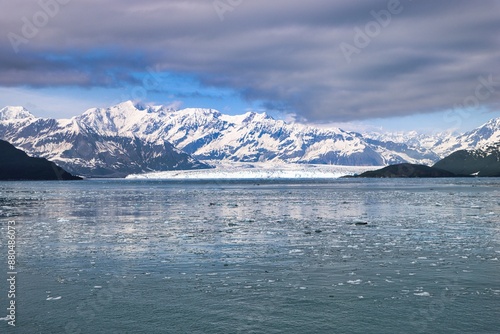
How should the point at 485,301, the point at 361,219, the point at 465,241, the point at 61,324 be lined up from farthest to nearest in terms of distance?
the point at 361,219 < the point at 465,241 < the point at 485,301 < the point at 61,324

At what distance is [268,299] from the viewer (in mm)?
20750

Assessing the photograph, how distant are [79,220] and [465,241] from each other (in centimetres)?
4163

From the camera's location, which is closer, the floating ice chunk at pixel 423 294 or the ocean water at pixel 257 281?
the ocean water at pixel 257 281

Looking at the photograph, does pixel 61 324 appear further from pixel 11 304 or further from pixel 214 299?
pixel 214 299

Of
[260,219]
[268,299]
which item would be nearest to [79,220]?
[260,219]

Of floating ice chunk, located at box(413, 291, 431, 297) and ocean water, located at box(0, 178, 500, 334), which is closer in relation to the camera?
ocean water, located at box(0, 178, 500, 334)

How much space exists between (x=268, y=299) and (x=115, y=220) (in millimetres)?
39270

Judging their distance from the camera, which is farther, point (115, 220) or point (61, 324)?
point (115, 220)

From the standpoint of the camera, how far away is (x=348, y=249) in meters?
33.4

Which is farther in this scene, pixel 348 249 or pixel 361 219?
pixel 361 219

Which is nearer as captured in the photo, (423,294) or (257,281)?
(423,294)

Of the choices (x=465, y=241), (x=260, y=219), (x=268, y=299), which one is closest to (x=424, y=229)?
(x=465, y=241)

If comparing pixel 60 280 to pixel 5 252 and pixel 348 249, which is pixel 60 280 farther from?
pixel 348 249

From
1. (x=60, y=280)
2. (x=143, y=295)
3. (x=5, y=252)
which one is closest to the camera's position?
(x=143, y=295)
